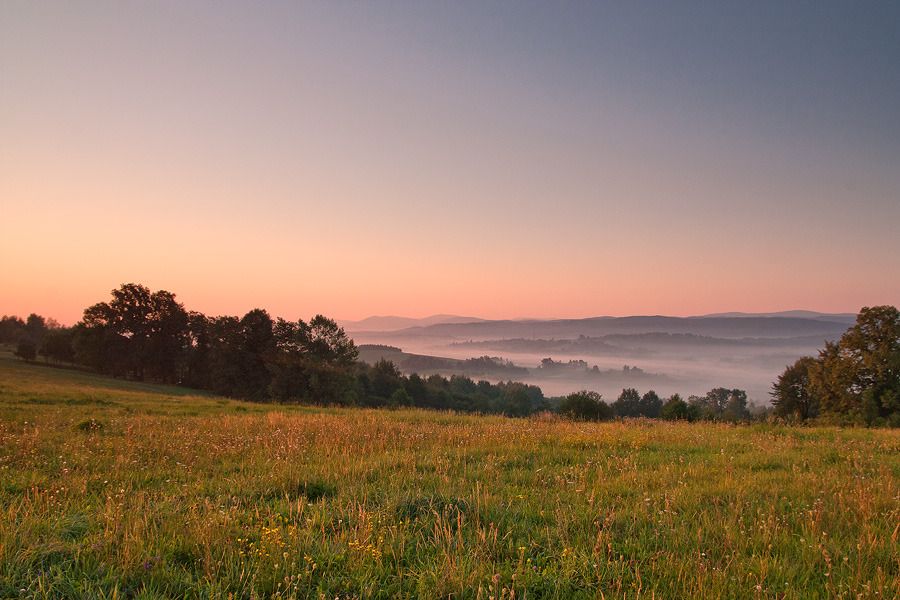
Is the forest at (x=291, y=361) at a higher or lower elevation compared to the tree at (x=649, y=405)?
higher

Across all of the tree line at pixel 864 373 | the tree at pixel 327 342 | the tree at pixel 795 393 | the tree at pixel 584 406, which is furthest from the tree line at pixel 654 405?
the tree at pixel 327 342

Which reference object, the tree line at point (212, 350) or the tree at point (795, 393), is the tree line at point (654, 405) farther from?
the tree line at point (212, 350)

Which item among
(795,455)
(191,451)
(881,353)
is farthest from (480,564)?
(881,353)

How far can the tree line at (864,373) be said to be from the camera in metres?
37.8

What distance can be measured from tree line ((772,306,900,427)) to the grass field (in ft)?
116

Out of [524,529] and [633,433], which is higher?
[524,529]

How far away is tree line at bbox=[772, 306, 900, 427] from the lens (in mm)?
37844

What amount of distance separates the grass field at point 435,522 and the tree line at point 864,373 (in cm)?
3541

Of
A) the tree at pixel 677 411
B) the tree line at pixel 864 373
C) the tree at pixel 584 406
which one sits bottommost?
the tree at pixel 584 406

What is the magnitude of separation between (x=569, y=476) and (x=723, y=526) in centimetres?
293

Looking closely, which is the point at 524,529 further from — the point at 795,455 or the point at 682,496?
the point at 795,455

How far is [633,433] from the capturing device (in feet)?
44.6

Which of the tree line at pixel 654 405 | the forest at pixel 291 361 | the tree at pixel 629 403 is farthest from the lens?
the tree at pixel 629 403

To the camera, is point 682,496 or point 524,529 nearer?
point 524,529
